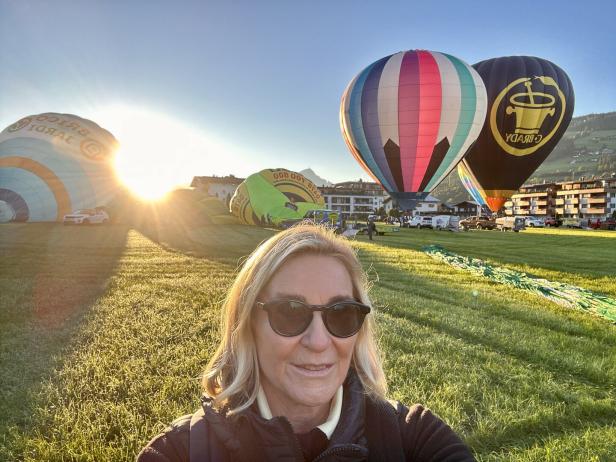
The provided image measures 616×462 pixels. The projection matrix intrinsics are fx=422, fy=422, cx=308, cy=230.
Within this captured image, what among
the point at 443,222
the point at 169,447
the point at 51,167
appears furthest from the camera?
the point at 443,222

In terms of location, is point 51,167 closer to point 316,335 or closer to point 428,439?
point 316,335

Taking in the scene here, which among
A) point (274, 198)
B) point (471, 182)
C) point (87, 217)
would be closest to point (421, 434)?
point (87, 217)

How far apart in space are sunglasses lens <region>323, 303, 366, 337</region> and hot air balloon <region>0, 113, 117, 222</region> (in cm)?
2931

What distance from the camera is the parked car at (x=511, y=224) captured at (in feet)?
139

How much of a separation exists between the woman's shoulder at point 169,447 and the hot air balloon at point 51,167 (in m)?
29.2

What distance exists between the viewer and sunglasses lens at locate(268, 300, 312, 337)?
5.95 ft

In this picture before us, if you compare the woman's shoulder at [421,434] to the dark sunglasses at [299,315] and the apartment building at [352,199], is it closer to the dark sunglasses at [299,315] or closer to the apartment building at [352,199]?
the dark sunglasses at [299,315]

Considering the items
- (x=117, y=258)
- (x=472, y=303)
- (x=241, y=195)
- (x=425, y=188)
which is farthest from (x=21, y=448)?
(x=241, y=195)

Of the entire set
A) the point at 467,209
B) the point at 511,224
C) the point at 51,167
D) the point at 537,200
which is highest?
the point at 537,200

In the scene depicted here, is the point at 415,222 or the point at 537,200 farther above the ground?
the point at 537,200

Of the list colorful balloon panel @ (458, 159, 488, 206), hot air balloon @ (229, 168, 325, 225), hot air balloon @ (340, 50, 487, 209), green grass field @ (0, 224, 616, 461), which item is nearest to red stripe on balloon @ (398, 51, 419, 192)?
hot air balloon @ (340, 50, 487, 209)

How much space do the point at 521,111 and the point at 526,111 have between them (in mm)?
332

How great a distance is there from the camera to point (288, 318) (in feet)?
5.98

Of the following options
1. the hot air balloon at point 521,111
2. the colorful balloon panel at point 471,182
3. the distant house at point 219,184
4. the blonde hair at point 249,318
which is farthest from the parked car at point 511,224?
the distant house at point 219,184
